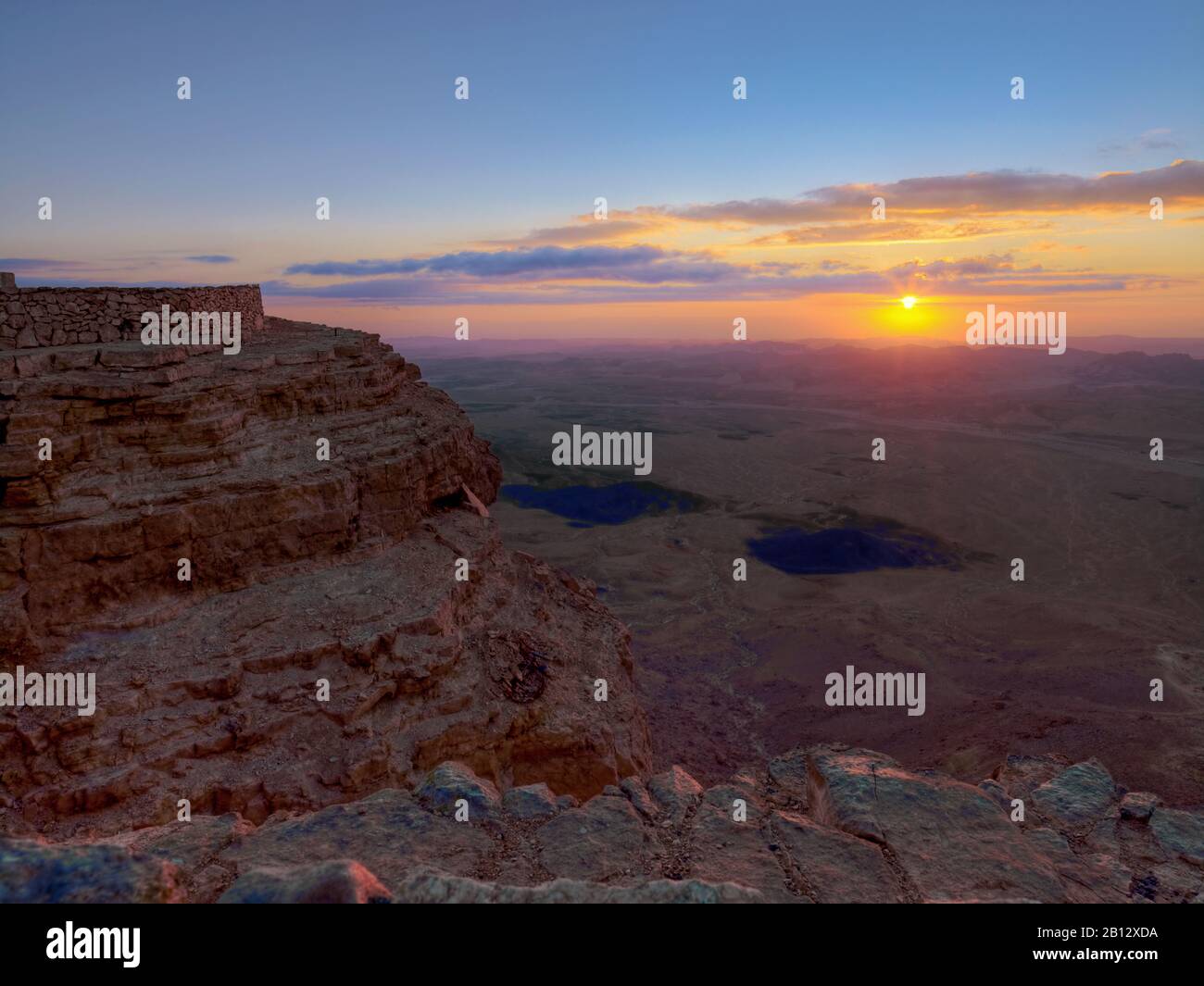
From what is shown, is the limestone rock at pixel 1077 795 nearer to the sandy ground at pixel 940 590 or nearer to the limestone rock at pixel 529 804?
the limestone rock at pixel 529 804

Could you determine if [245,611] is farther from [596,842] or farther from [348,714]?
[596,842]

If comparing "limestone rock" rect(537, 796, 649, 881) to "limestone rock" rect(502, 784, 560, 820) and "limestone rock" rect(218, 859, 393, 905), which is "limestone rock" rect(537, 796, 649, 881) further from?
"limestone rock" rect(218, 859, 393, 905)

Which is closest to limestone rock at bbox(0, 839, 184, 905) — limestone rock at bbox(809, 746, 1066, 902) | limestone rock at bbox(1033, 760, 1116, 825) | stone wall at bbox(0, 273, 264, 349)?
limestone rock at bbox(809, 746, 1066, 902)

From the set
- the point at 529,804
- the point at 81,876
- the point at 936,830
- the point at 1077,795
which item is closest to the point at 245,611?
the point at 529,804

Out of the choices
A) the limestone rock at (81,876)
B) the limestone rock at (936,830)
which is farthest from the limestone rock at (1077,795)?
the limestone rock at (81,876)
